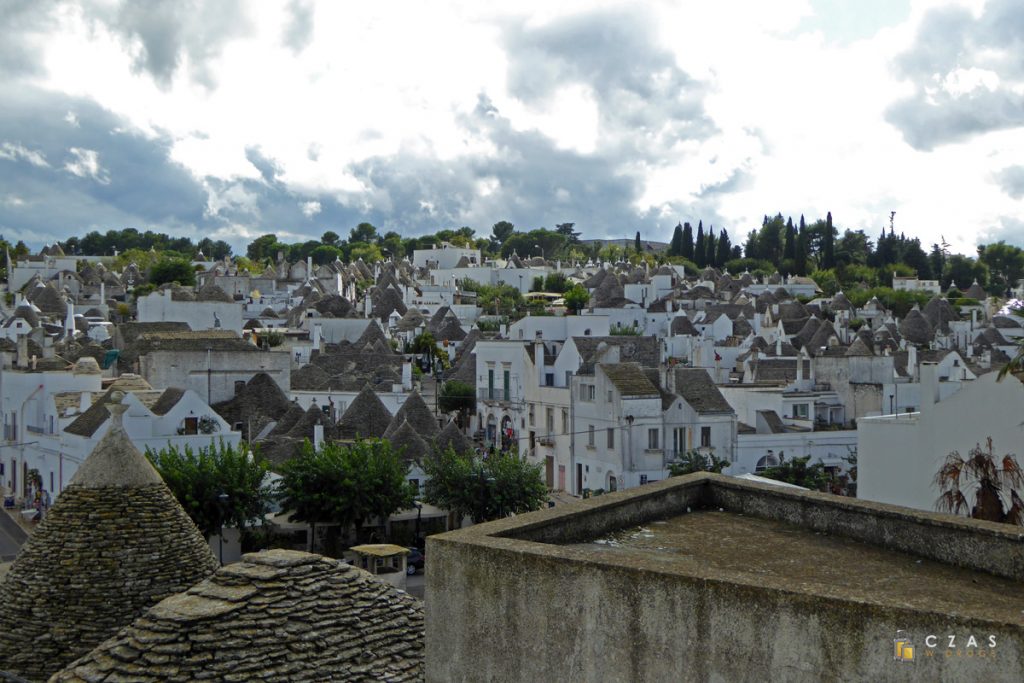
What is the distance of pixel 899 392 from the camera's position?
2104 inches

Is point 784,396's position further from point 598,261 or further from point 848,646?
point 598,261

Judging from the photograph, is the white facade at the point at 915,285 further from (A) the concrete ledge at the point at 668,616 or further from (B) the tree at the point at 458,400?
(A) the concrete ledge at the point at 668,616

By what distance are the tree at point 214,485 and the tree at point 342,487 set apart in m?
1.77

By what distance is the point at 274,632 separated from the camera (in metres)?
14.3

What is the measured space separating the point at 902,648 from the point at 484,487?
33.1 metres

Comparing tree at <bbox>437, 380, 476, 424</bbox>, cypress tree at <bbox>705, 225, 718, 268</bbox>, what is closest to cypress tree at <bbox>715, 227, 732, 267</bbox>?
cypress tree at <bbox>705, 225, 718, 268</bbox>

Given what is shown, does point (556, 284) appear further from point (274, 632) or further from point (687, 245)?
point (274, 632)

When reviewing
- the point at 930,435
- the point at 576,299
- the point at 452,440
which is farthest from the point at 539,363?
the point at 576,299

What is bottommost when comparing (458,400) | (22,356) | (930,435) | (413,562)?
(413,562)

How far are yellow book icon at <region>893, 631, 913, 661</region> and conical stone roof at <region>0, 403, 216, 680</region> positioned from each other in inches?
517

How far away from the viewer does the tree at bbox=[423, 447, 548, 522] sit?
38.0m

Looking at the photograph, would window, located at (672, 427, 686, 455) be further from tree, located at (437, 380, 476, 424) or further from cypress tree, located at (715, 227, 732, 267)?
cypress tree, located at (715, 227, 732, 267)

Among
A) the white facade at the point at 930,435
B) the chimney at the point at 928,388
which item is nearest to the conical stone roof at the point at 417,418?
the white facade at the point at 930,435

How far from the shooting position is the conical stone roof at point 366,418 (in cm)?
4738
